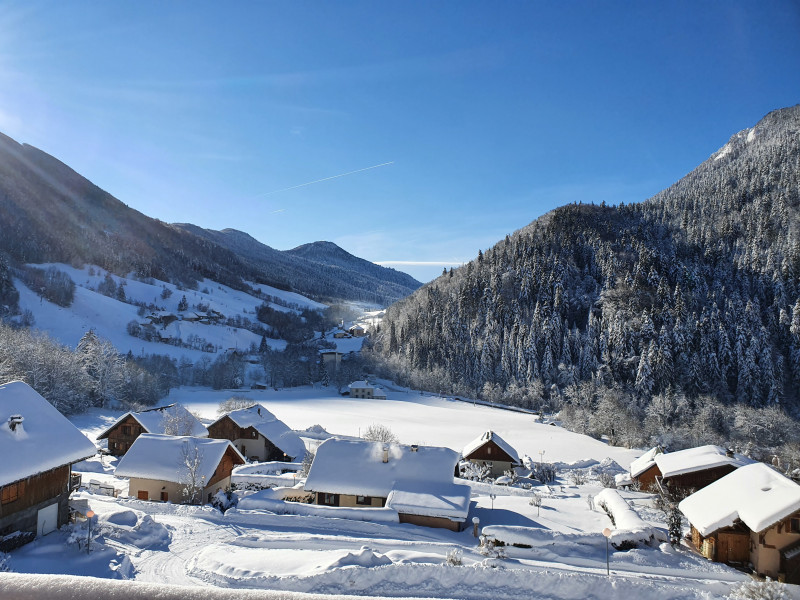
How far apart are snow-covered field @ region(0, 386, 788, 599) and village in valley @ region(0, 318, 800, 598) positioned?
8 cm

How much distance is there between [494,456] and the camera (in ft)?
149

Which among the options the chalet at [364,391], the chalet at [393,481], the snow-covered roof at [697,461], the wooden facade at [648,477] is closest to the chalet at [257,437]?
the chalet at [393,481]

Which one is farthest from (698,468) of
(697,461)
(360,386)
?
(360,386)

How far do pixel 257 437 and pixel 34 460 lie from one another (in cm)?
2926

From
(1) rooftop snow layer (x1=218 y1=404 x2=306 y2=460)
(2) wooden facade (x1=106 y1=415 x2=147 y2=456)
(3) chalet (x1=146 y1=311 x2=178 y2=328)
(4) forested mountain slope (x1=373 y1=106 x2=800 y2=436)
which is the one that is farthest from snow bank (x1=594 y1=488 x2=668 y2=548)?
(3) chalet (x1=146 y1=311 x2=178 y2=328)

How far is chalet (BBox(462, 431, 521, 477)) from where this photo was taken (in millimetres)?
45125

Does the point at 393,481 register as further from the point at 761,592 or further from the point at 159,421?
the point at 159,421

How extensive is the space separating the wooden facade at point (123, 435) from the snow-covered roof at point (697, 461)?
153 feet

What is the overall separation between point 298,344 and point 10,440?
13685 centimetres

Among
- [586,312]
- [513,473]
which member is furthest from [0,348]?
[586,312]

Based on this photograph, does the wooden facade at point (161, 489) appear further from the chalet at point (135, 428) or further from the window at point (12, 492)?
the chalet at point (135, 428)

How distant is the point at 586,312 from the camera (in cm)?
11419

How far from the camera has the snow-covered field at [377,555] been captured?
50.4ft

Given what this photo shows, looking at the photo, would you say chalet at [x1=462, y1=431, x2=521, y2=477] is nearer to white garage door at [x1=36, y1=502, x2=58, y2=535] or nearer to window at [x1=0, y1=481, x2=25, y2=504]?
white garage door at [x1=36, y1=502, x2=58, y2=535]
